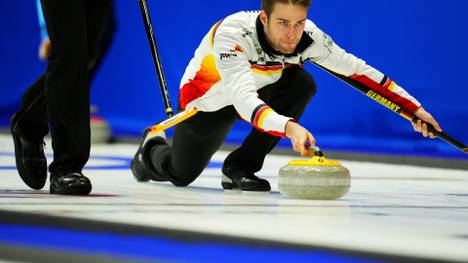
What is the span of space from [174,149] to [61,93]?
77 centimetres

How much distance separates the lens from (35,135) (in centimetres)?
373

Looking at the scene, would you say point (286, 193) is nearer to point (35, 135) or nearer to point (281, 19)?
point (281, 19)

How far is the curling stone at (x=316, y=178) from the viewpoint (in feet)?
10.8

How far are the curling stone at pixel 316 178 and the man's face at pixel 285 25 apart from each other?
0.41 metres

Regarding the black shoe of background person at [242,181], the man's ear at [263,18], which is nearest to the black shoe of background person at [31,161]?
the black shoe of background person at [242,181]

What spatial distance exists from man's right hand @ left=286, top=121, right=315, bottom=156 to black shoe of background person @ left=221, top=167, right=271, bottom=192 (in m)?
0.74

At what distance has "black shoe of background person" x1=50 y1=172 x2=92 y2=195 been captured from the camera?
337cm

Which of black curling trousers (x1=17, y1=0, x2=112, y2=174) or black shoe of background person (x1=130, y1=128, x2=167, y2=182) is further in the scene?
black shoe of background person (x1=130, y1=128, x2=167, y2=182)

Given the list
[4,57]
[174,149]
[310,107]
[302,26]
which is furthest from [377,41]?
[4,57]

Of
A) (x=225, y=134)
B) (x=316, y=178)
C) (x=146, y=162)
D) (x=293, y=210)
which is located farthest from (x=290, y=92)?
(x=293, y=210)

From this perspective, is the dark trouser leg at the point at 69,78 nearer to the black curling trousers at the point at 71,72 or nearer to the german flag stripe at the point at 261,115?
the black curling trousers at the point at 71,72

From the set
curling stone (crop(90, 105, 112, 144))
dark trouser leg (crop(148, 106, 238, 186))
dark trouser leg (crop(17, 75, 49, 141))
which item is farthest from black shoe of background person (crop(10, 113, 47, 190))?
curling stone (crop(90, 105, 112, 144))

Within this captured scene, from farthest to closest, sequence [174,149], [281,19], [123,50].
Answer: [123,50] → [174,149] → [281,19]

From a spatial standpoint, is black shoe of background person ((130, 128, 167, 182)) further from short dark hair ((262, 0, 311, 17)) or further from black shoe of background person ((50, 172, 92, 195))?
short dark hair ((262, 0, 311, 17))
